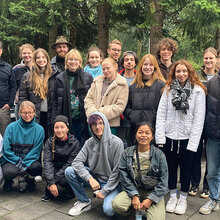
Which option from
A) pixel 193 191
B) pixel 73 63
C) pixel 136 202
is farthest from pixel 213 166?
pixel 73 63

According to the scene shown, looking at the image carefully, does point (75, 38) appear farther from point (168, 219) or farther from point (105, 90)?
point (168, 219)

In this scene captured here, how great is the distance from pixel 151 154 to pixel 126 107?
1.03m

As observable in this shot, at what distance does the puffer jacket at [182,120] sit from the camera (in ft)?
13.2

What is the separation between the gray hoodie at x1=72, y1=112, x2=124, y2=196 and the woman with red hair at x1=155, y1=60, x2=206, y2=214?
2.05ft

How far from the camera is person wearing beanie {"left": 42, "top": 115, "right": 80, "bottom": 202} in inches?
177

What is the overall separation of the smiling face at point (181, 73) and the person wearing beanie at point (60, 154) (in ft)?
5.89

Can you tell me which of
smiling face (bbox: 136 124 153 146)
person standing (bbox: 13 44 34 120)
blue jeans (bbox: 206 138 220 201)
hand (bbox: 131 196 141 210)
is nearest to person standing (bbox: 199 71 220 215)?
blue jeans (bbox: 206 138 220 201)

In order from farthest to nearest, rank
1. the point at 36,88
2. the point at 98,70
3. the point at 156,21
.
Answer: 1. the point at 156,21
2. the point at 98,70
3. the point at 36,88

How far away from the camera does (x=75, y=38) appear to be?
12469mm

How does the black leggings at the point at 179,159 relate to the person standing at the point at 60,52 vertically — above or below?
below

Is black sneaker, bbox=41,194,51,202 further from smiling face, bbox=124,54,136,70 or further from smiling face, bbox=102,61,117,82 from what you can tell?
smiling face, bbox=124,54,136,70

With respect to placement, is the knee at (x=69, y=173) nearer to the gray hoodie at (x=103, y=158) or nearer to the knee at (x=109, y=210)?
the gray hoodie at (x=103, y=158)

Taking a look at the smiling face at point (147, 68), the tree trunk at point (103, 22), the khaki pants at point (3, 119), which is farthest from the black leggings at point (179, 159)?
the tree trunk at point (103, 22)

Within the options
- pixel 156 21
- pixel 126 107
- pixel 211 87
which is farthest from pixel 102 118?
pixel 156 21
